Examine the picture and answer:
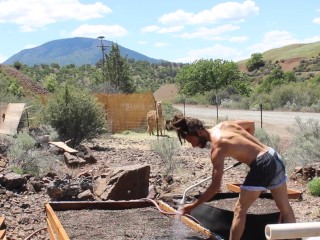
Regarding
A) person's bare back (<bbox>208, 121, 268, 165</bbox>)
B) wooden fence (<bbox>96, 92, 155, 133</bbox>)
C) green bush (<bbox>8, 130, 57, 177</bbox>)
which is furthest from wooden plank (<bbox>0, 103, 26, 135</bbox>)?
person's bare back (<bbox>208, 121, 268, 165</bbox>)

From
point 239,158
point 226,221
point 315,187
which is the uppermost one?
point 239,158

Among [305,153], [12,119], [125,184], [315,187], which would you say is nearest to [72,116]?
[12,119]

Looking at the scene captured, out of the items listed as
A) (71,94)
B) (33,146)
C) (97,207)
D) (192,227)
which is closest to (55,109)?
(71,94)

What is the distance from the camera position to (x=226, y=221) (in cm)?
658

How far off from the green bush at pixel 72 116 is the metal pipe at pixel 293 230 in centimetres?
1593

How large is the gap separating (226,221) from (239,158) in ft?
4.02

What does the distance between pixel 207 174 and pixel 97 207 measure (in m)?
5.05

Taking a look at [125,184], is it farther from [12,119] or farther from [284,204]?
[12,119]

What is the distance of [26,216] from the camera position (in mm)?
8922

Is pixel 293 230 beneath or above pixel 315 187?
above

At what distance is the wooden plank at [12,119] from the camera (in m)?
18.1

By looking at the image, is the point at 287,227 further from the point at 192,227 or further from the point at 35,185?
the point at 35,185

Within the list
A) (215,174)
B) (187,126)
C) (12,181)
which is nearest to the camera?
(215,174)

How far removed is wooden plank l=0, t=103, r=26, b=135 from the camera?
59.3 ft
